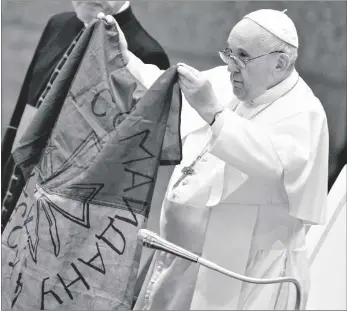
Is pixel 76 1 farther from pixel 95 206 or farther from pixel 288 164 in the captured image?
pixel 288 164

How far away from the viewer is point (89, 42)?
2.77 meters

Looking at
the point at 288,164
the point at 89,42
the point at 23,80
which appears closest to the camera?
the point at 288,164

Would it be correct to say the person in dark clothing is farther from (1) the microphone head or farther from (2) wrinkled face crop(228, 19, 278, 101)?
(1) the microphone head

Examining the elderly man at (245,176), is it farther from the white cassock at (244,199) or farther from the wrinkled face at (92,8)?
the wrinkled face at (92,8)

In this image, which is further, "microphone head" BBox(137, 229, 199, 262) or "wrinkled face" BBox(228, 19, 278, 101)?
"wrinkled face" BBox(228, 19, 278, 101)

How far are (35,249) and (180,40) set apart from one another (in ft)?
2.51

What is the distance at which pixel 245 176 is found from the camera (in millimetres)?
2652

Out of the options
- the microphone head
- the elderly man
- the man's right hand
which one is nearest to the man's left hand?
the elderly man

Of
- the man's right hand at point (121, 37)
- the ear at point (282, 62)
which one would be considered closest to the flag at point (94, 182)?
the man's right hand at point (121, 37)

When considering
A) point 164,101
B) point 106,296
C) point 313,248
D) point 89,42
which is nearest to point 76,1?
point 89,42

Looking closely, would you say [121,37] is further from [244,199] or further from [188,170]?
[244,199]

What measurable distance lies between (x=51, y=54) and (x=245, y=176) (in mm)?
718

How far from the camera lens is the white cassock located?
2.60m

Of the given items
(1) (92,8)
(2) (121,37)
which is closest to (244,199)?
(2) (121,37)
